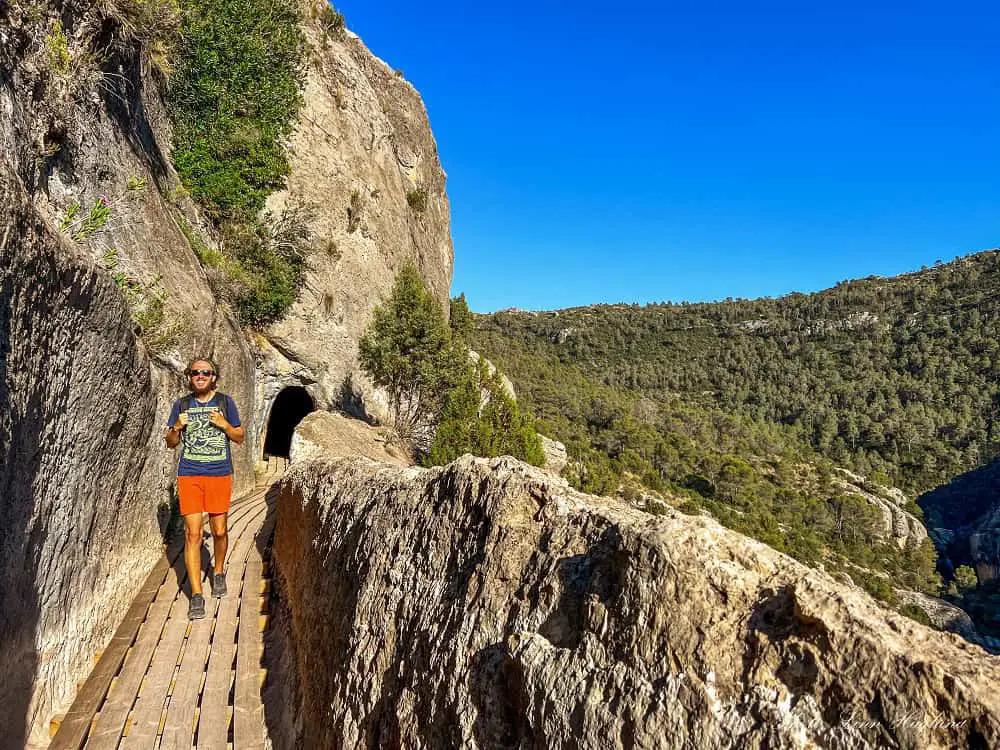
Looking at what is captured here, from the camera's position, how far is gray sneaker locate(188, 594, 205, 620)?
14.1ft

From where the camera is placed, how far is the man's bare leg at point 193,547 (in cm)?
430

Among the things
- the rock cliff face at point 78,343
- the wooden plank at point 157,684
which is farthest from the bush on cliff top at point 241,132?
the wooden plank at point 157,684

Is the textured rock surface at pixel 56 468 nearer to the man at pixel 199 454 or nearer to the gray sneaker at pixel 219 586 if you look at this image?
the man at pixel 199 454

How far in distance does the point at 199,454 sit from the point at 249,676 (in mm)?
1719

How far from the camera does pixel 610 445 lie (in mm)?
49000

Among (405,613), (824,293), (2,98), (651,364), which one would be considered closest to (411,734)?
(405,613)

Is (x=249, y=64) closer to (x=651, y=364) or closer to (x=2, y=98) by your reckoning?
(x=2, y=98)

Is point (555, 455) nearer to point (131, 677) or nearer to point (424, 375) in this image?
point (424, 375)

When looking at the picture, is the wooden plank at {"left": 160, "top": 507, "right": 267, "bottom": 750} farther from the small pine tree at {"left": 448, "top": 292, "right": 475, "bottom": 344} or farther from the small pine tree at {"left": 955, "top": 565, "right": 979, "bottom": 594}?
the small pine tree at {"left": 955, "top": 565, "right": 979, "bottom": 594}

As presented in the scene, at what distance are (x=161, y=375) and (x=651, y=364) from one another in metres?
89.8

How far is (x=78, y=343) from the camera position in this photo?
3463 mm

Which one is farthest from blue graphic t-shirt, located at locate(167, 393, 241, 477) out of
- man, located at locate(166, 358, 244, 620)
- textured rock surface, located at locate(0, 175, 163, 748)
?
textured rock surface, located at locate(0, 175, 163, 748)

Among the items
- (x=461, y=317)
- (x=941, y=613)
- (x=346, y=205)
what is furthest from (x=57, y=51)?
(x=941, y=613)

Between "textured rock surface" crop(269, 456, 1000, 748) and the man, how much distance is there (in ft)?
5.19
